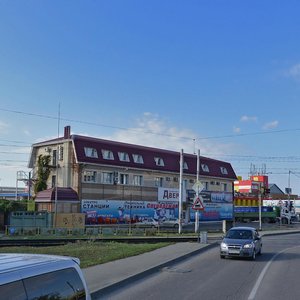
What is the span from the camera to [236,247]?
2067 centimetres

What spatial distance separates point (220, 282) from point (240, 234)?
28.0 ft

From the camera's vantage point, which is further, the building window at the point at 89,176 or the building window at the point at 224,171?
the building window at the point at 224,171

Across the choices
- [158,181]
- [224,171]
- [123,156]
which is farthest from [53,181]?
[224,171]

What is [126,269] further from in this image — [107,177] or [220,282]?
[107,177]

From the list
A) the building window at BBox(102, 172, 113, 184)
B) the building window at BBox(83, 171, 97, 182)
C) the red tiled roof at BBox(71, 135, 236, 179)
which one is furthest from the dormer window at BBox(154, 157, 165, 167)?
the building window at BBox(83, 171, 97, 182)

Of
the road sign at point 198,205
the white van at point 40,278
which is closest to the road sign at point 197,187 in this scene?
the road sign at point 198,205

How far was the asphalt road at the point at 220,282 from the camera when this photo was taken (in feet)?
38.6

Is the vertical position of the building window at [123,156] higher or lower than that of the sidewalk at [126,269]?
higher

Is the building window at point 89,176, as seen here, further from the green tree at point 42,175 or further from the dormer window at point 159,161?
the dormer window at point 159,161

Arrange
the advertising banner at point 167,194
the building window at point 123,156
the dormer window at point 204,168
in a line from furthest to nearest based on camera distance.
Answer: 1. the dormer window at point 204,168
2. the advertising banner at point 167,194
3. the building window at point 123,156

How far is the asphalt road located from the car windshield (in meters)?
1.82

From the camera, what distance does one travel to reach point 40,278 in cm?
445

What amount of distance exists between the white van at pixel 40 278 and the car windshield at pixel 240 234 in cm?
1741

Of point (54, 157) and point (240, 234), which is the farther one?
point (54, 157)
